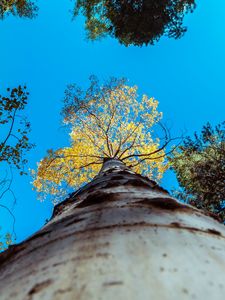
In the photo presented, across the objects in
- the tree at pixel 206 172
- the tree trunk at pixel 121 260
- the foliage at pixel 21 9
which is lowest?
the tree trunk at pixel 121 260

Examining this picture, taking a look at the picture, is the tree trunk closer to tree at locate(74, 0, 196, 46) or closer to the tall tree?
the tall tree

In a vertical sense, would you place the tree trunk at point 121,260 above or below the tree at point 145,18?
below

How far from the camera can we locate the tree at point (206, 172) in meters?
10.4

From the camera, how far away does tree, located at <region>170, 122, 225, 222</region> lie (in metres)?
10.4

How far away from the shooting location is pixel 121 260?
2.36ft

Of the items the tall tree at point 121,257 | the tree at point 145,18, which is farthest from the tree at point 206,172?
the tall tree at point 121,257

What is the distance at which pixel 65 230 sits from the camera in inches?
43.7

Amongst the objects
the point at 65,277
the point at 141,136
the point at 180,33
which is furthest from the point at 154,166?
the point at 65,277

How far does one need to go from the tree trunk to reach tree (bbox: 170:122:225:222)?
918cm

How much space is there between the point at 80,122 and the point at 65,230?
12.3 metres

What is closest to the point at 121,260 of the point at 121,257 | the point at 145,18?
the point at 121,257

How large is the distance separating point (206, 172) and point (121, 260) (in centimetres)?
1050

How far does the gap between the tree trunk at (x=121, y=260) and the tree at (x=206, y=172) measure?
918cm

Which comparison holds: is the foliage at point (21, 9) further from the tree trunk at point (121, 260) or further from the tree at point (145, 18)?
the tree trunk at point (121, 260)
